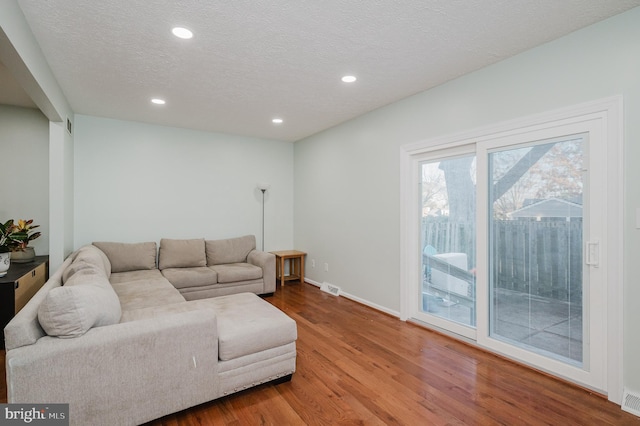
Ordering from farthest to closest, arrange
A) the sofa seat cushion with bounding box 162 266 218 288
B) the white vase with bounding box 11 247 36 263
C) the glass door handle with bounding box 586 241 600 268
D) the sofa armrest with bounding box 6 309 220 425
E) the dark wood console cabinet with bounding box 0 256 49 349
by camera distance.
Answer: the sofa seat cushion with bounding box 162 266 218 288 < the white vase with bounding box 11 247 36 263 < the dark wood console cabinet with bounding box 0 256 49 349 < the glass door handle with bounding box 586 241 600 268 < the sofa armrest with bounding box 6 309 220 425

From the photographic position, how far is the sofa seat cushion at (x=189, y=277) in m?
4.11

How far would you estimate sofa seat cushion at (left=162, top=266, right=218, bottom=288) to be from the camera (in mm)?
4113

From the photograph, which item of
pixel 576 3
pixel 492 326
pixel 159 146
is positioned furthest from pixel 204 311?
pixel 159 146

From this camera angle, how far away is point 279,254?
544 cm

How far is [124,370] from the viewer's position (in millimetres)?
1799

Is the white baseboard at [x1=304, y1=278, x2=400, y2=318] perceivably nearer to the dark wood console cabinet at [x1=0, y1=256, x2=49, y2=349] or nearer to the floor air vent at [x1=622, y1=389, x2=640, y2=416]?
the floor air vent at [x1=622, y1=389, x2=640, y2=416]

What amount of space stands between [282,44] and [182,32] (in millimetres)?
738

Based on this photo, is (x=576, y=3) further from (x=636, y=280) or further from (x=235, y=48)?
(x=235, y=48)

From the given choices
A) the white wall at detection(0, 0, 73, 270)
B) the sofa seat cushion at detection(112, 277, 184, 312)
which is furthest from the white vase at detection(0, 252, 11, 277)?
the sofa seat cushion at detection(112, 277, 184, 312)

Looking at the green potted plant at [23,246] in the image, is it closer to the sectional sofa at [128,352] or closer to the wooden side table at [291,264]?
the sectional sofa at [128,352]

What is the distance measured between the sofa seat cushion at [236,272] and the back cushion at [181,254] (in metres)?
0.26

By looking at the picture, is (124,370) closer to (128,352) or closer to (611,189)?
(128,352)

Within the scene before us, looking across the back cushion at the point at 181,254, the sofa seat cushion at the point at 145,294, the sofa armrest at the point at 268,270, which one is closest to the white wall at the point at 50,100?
the sofa seat cushion at the point at 145,294

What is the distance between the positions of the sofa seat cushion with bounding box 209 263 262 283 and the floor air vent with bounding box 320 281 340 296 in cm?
107
